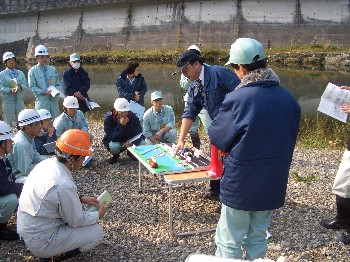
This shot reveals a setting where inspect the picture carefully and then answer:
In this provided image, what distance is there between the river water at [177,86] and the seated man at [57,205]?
28.2 feet

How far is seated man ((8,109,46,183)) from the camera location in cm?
509

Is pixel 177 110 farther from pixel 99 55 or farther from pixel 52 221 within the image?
pixel 99 55

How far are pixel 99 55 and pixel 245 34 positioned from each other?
32.5 feet

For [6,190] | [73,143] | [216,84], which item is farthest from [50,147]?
[216,84]

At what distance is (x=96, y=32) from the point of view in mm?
30578

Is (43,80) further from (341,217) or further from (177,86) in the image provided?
(177,86)

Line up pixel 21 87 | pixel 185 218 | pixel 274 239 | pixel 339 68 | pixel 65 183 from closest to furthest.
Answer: pixel 65 183 < pixel 274 239 < pixel 185 218 < pixel 21 87 < pixel 339 68

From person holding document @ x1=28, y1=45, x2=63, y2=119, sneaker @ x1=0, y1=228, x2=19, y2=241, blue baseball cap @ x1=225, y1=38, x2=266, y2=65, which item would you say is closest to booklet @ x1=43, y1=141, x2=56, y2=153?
sneaker @ x1=0, y1=228, x2=19, y2=241

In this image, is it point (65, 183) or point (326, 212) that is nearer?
point (65, 183)

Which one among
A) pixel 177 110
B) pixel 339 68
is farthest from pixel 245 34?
pixel 177 110

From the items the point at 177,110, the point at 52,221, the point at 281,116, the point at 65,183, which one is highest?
the point at 281,116

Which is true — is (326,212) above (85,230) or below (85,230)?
below

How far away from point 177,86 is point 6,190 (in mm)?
13990

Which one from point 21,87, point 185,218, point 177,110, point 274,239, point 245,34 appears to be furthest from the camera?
point 245,34
